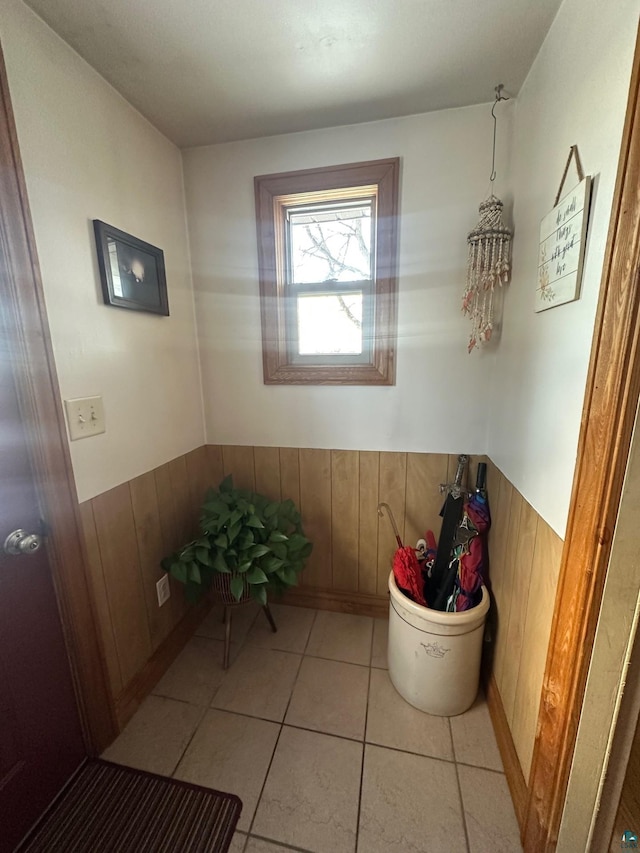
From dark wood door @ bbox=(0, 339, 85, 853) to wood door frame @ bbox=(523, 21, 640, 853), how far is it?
136cm

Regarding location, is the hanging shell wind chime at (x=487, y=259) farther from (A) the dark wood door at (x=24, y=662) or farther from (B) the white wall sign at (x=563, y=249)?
(A) the dark wood door at (x=24, y=662)

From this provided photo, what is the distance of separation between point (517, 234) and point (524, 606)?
3.97ft

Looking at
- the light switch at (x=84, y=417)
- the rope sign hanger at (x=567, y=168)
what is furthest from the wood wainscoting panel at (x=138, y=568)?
the rope sign hanger at (x=567, y=168)

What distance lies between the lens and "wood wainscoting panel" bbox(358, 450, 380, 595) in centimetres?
162

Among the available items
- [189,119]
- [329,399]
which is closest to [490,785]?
[329,399]

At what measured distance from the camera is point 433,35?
994 millimetres

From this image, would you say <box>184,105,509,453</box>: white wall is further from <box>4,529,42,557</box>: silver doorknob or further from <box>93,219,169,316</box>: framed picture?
<box>4,529,42,557</box>: silver doorknob

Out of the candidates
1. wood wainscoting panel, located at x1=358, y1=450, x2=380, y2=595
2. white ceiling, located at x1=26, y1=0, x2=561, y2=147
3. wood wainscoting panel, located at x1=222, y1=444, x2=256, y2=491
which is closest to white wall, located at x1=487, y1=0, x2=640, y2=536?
white ceiling, located at x1=26, y1=0, x2=561, y2=147

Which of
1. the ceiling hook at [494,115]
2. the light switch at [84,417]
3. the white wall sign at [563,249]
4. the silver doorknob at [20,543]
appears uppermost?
the ceiling hook at [494,115]

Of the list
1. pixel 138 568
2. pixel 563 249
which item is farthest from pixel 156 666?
pixel 563 249

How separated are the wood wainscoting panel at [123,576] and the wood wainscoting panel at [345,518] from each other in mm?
860

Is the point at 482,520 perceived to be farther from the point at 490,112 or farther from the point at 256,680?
the point at 490,112

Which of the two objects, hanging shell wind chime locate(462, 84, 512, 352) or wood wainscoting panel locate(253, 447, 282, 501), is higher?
hanging shell wind chime locate(462, 84, 512, 352)

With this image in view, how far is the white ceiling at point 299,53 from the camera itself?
915 millimetres
